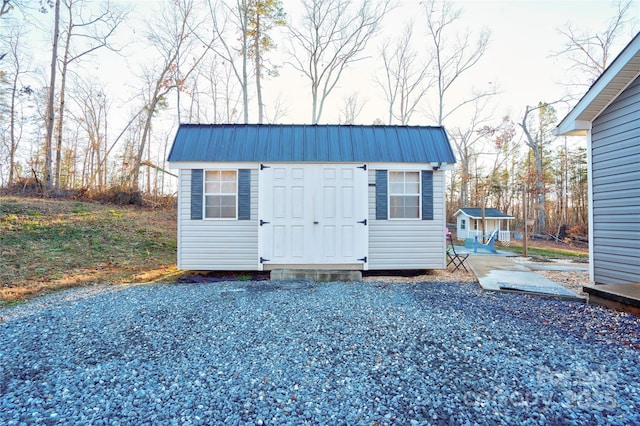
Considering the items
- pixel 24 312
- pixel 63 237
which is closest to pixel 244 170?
pixel 24 312

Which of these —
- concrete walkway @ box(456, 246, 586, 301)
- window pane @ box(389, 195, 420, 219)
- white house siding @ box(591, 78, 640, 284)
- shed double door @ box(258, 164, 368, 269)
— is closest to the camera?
white house siding @ box(591, 78, 640, 284)

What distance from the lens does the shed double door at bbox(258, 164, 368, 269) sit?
5719 mm

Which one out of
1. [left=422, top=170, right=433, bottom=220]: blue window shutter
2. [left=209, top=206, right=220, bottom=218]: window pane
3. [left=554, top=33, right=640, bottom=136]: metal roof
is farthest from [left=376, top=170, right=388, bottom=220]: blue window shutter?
[left=209, top=206, right=220, bottom=218]: window pane

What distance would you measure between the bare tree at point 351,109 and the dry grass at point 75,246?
1285cm

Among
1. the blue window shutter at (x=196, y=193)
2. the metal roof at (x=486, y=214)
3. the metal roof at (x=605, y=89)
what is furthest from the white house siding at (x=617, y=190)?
the metal roof at (x=486, y=214)

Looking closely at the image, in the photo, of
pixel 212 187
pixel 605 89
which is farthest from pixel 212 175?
pixel 605 89

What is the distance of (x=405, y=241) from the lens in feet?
19.4

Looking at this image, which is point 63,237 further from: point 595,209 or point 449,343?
point 595,209

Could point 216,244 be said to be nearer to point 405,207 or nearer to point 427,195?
point 405,207

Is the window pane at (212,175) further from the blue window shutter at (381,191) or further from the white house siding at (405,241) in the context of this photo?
the blue window shutter at (381,191)

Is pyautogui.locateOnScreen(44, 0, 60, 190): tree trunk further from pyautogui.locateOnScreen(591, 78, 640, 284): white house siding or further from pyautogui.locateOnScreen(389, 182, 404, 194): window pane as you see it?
pyautogui.locateOnScreen(591, 78, 640, 284): white house siding

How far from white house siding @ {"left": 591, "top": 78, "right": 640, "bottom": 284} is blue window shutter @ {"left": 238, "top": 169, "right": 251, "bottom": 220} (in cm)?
603

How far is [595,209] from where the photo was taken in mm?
4781

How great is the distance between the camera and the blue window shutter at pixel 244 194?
5832 mm
